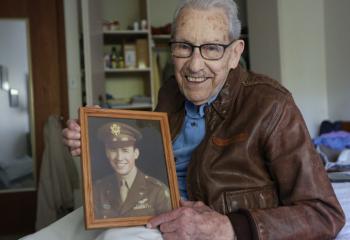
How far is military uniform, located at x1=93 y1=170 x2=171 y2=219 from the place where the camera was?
79cm

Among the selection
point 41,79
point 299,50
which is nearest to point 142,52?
point 41,79

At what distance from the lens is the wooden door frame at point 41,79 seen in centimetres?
307

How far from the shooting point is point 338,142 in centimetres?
255

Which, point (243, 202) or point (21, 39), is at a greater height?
point (21, 39)

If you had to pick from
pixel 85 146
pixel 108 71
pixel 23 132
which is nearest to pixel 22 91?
pixel 23 132

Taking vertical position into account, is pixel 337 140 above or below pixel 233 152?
below

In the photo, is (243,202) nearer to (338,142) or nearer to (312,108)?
(338,142)

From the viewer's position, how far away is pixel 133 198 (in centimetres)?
82

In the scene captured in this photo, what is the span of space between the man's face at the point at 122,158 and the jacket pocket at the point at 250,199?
0.78 feet

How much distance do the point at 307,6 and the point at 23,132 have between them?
232 centimetres

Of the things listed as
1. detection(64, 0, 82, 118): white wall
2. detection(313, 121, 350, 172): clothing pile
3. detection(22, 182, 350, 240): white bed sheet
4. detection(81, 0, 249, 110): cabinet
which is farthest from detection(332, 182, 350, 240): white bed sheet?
detection(64, 0, 82, 118): white wall

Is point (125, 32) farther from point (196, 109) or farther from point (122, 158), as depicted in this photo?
point (122, 158)

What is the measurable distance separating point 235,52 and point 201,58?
0.35 feet

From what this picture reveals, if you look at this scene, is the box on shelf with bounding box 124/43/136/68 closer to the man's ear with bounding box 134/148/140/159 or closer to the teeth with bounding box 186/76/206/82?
the teeth with bounding box 186/76/206/82
